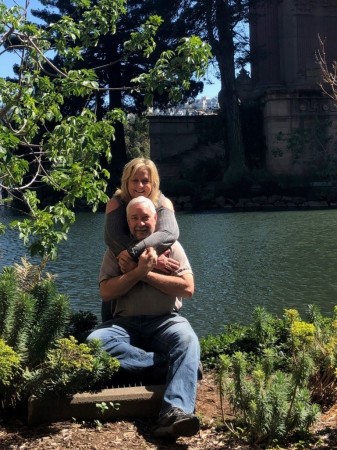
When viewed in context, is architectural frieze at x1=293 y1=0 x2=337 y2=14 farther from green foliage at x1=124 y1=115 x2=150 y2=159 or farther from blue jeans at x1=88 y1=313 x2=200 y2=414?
blue jeans at x1=88 y1=313 x2=200 y2=414

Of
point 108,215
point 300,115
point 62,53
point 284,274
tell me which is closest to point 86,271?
point 284,274

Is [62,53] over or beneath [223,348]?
over

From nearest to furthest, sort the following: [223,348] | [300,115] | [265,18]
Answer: [223,348]
[300,115]
[265,18]

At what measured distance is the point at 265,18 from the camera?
4412 centimetres

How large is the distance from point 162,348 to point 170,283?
1.32ft

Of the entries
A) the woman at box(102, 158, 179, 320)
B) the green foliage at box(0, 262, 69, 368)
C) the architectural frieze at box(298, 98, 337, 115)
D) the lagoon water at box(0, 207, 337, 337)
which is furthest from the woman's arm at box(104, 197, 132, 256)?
the architectural frieze at box(298, 98, 337, 115)

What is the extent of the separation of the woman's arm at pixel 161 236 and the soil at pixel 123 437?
3.50ft

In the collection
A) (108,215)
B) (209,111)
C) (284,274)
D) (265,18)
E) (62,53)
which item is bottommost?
(284,274)

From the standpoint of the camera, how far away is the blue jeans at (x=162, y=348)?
4102 mm

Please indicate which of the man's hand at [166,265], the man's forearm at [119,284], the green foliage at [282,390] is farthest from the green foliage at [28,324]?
the green foliage at [282,390]

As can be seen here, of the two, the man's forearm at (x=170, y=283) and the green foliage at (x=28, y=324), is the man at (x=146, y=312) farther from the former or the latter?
the green foliage at (x=28, y=324)

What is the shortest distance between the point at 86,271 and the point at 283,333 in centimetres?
682

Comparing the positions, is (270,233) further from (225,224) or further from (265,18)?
(265,18)

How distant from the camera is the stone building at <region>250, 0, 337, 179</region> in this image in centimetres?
3919
